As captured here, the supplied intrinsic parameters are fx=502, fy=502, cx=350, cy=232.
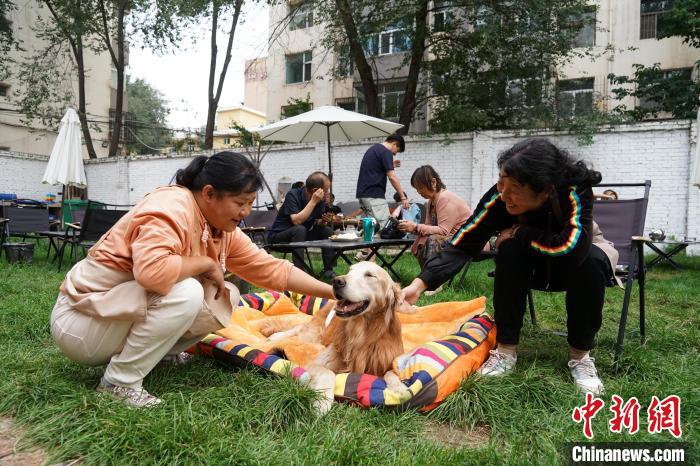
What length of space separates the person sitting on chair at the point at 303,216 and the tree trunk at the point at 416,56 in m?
6.17

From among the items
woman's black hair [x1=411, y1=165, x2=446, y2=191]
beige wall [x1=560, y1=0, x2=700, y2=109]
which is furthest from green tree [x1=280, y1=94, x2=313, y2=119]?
woman's black hair [x1=411, y1=165, x2=446, y2=191]

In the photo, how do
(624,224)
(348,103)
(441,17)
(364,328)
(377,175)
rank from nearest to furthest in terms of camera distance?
(364,328), (624,224), (377,175), (441,17), (348,103)

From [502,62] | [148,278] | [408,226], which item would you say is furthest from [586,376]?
[502,62]

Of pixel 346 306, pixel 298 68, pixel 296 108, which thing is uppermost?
pixel 298 68

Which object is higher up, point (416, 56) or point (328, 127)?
point (416, 56)

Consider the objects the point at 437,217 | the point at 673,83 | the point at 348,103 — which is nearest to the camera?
the point at 437,217

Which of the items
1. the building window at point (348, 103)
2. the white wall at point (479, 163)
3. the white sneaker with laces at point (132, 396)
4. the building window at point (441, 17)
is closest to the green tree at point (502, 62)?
the building window at point (441, 17)

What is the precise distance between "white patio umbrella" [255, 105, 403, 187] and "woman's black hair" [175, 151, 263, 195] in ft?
22.9

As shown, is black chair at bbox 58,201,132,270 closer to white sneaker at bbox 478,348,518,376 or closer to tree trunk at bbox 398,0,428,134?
white sneaker at bbox 478,348,518,376

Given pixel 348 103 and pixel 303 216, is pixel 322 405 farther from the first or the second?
pixel 348 103

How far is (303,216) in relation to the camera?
6.11m

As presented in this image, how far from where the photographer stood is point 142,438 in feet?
6.20

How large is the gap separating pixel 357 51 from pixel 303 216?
8.00 meters

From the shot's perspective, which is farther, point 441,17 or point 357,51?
point 441,17
